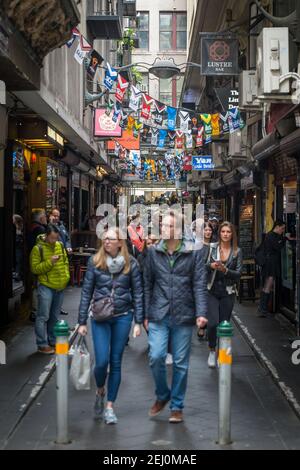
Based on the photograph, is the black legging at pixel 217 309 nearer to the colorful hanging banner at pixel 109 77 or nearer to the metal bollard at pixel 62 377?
the metal bollard at pixel 62 377

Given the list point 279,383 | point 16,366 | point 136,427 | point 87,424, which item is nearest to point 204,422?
point 136,427

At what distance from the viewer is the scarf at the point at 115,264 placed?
6.52 metres

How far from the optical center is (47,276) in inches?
379

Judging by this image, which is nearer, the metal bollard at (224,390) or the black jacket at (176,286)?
the metal bollard at (224,390)

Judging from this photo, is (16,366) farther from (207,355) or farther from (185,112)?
(185,112)

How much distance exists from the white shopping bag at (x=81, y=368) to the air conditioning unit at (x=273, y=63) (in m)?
4.44

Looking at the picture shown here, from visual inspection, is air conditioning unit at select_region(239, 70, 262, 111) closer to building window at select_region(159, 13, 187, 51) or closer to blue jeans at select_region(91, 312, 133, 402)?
blue jeans at select_region(91, 312, 133, 402)

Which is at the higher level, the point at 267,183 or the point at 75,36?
the point at 75,36

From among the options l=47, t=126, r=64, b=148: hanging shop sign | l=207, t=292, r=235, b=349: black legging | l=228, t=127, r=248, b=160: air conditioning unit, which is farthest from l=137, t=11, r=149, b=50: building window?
l=207, t=292, r=235, b=349: black legging

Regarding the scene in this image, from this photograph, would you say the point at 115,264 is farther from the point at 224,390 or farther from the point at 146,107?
the point at 146,107

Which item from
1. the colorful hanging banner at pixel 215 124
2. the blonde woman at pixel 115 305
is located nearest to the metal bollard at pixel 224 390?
the blonde woman at pixel 115 305

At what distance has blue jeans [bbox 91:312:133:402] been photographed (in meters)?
6.45

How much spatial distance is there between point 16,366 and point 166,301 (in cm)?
328
